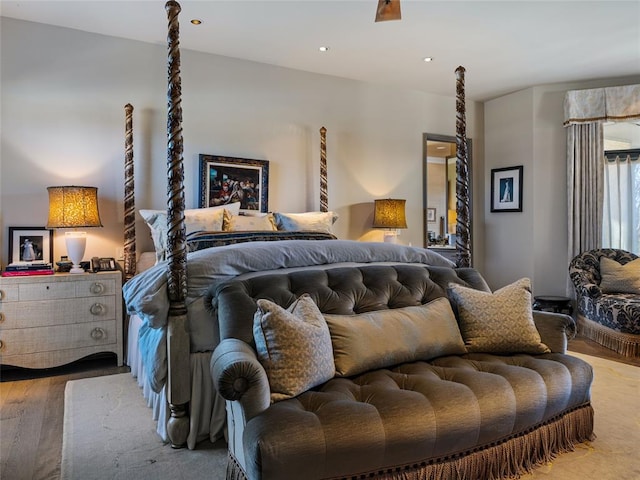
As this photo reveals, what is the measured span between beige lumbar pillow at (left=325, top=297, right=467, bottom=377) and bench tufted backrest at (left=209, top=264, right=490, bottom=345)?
109 millimetres

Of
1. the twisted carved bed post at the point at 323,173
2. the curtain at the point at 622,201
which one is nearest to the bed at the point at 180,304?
the twisted carved bed post at the point at 323,173

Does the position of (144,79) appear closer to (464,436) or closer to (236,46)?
(236,46)

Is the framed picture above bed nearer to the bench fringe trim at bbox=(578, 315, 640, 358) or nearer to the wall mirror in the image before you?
the wall mirror

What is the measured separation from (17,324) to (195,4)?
2670 mm

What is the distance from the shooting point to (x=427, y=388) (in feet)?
5.65

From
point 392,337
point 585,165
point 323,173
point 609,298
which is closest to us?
point 392,337

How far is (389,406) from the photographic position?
157cm

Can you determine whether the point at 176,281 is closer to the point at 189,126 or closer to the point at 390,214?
the point at 189,126

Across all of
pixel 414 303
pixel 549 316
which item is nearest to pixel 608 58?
pixel 549 316

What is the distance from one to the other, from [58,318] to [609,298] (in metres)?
4.69

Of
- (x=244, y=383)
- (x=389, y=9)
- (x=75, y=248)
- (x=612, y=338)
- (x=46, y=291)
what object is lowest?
(x=612, y=338)

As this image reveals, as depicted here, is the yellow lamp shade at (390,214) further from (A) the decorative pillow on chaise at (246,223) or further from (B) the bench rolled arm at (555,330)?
(B) the bench rolled arm at (555,330)

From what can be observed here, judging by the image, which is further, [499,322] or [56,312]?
[56,312]

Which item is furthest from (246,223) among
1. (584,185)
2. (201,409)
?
(584,185)
